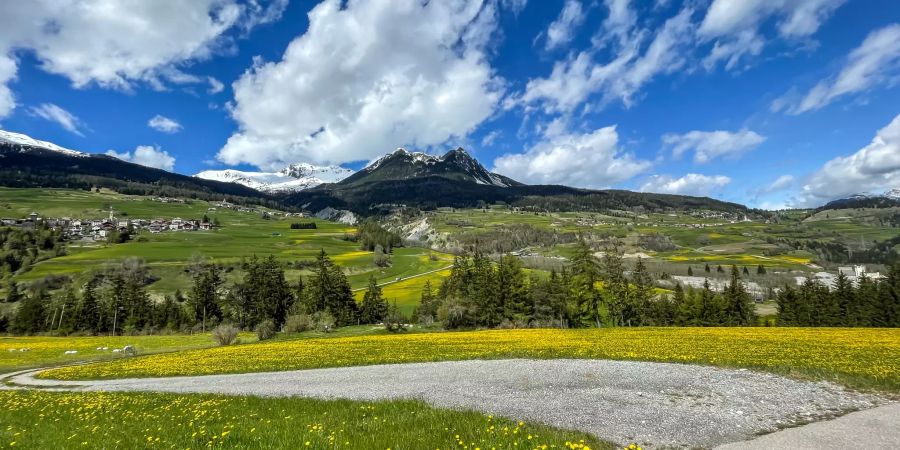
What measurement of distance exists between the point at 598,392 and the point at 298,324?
62.2 m

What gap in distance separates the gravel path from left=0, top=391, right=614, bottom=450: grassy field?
218 centimetres

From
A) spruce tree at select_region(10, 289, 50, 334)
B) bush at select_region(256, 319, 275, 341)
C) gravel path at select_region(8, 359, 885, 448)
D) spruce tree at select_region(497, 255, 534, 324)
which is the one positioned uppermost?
gravel path at select_region(8, 359, 885, 448)

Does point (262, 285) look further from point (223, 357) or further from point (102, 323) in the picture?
point (223, 357)

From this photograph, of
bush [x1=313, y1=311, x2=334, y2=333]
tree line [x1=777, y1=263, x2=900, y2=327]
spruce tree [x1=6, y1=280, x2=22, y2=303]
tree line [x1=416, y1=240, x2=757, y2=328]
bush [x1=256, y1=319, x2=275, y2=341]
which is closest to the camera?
bush [x1=256, y1=319, x2=275, y2=341]

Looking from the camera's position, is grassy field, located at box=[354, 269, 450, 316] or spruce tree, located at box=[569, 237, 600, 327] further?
grassy field, located at box=[354, 269, 450, 316]

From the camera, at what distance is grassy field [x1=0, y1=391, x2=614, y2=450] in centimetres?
1025

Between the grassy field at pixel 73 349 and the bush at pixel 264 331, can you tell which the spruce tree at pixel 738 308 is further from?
the grassy field at pixel 73 349

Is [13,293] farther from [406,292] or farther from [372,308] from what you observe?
[406,292]

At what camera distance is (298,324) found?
70250mm

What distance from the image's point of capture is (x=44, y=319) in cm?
9462

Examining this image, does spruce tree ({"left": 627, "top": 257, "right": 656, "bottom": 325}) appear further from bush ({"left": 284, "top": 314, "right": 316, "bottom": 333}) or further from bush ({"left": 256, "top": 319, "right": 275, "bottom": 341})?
bush ({"left": 256, "top": 319, "right": 275, "bottom": 341})

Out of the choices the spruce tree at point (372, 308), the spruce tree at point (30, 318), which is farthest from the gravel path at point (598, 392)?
the spruce tree at point (30, 318)

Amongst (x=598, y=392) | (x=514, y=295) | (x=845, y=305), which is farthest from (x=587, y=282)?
(x=598, y=392)

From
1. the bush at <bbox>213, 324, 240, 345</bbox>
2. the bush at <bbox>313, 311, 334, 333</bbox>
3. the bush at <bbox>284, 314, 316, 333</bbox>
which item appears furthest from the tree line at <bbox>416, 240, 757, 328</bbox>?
the bush at <bbox>213, 324, 240, 345</bbox>
